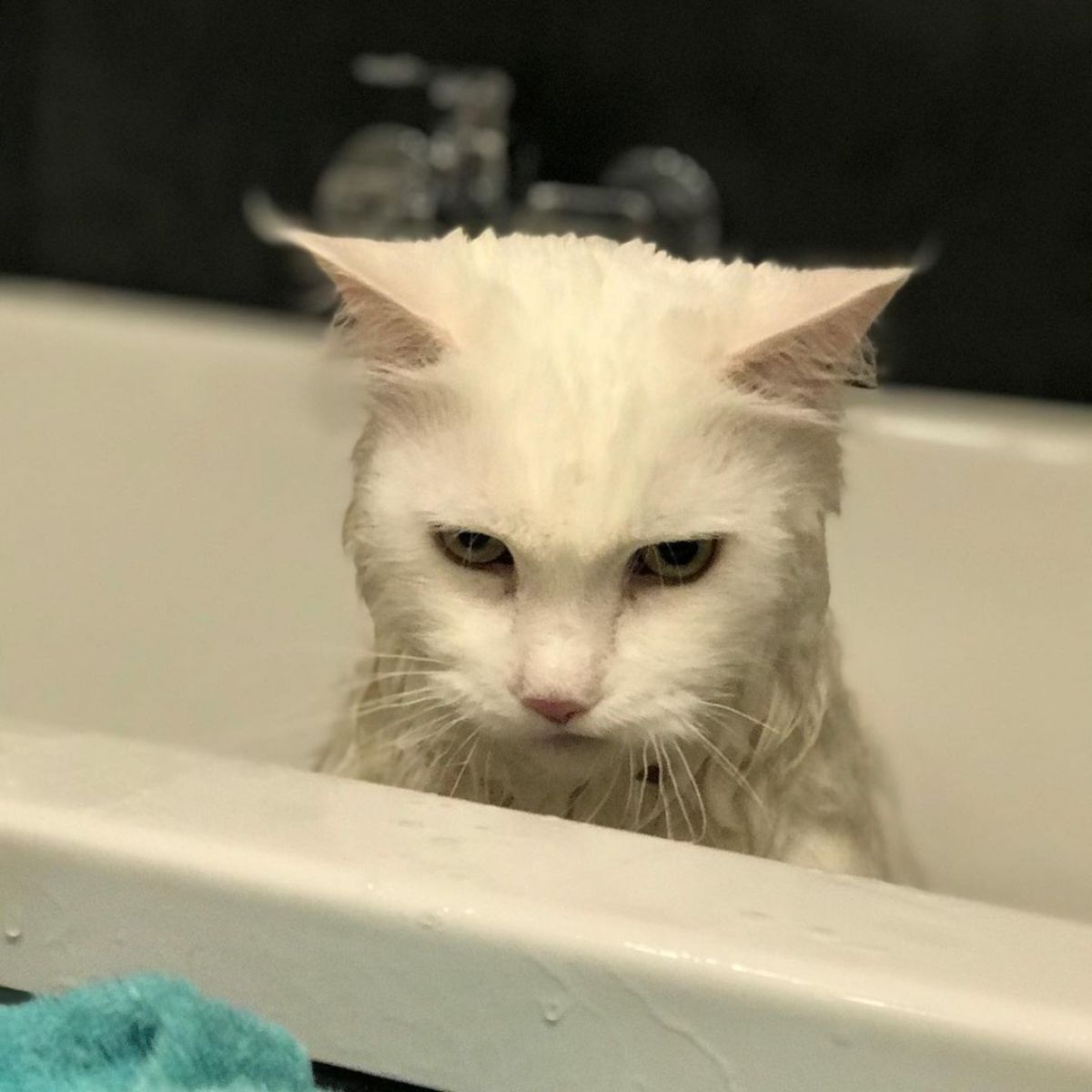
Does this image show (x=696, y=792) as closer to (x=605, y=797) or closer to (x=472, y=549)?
(x=605, y=797)

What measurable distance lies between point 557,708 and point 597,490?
0.31 feet

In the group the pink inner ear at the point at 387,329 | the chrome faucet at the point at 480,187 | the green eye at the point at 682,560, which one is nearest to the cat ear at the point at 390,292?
the pink inner ear at the point at 387,329

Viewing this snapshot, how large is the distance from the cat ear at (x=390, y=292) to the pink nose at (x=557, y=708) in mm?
169

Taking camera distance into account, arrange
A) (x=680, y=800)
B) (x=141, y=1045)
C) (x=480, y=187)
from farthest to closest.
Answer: (x=480, y=187) < (x=680, y=800) < (x=141, y=1045)

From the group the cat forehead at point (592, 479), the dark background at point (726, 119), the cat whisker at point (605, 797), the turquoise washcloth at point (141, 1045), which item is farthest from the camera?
the dark background at point (726, 119)

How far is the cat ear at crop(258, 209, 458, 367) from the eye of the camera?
59 centimetres

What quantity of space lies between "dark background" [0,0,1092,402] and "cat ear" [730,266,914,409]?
2.63ft

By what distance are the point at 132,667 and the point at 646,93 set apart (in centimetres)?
79

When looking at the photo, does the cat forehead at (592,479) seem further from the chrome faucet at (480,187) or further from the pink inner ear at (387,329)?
the chrome faucet at (480,187)

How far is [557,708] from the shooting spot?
0.56 metres

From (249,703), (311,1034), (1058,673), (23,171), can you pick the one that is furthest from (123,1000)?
(23,171)

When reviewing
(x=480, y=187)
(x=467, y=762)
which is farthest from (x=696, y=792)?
(x=480, y=187)

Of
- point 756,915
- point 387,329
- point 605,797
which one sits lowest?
point 605,797

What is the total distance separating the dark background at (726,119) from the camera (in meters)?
1.30
